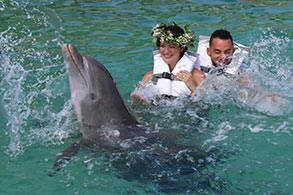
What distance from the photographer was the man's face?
770 centimetres

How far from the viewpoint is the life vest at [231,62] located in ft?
26.0

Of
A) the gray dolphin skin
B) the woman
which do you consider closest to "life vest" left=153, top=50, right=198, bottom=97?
the woman

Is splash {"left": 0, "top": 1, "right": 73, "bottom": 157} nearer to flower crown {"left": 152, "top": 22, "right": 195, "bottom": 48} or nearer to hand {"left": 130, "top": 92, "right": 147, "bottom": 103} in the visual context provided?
hand {"left": 130, "top": 92, "right": 147, "bottom": 103}

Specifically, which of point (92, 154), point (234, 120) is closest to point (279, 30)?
point (234, 120)

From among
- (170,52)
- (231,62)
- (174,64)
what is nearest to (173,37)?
(170,52)

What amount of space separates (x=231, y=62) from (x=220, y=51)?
12.5 inches

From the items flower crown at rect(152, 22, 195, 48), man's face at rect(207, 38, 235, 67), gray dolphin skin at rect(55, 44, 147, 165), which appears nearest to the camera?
gray dolphin skin at rect(55, 44, 147, 165)

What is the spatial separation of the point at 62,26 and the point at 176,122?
5.85m

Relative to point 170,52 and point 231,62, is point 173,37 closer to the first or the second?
point 170,52

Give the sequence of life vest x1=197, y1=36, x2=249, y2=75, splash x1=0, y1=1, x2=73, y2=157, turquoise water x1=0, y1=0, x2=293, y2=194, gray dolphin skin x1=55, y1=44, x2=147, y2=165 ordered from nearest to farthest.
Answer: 1. turquoise water x1=0, y1=0, x2=293, y2=194
2. gray dolphin skin x1=55, y1=44, x2=147, y2=165
3. splash x1=0, y1=1, x2=73, y2=157
4. life vest x1=197, y1=36, x2=249, y2=75

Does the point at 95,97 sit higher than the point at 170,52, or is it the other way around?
the point at 170,52

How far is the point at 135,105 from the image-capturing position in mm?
7309

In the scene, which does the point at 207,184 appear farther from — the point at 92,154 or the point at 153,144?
the point at 92,154

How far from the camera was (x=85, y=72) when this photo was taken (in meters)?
5.67
